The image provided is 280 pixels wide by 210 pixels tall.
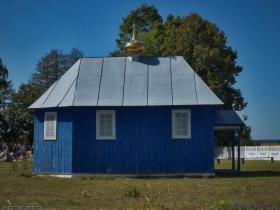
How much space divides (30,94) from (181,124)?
37192mm

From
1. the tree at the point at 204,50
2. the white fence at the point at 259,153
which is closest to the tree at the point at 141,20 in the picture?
the tree at the point at 204,50

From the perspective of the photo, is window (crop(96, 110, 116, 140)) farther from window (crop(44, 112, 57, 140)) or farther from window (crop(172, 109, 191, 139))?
window (crop(172, 109, 191, 139))

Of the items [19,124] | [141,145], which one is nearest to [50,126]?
[141,145]

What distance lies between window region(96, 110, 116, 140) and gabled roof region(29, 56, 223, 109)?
20.4 inches

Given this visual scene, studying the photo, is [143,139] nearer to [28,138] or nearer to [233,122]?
[233,122]

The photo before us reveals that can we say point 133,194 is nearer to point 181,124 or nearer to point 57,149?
point 181,124

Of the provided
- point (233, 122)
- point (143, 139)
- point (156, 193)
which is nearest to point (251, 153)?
point (233, 122)

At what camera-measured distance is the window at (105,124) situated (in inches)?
891

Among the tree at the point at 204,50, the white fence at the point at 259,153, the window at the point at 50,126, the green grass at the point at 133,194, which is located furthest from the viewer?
the white fence at the point at 259,153

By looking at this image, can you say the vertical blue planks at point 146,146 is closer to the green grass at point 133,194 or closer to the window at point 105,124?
the window at point 105,124

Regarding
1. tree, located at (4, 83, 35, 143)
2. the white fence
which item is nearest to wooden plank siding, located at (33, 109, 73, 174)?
tree, located at (4, 83, 35, 143)

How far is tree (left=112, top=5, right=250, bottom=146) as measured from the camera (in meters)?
43.8

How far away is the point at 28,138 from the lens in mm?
47031

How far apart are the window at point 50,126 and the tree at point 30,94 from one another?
1516cm
